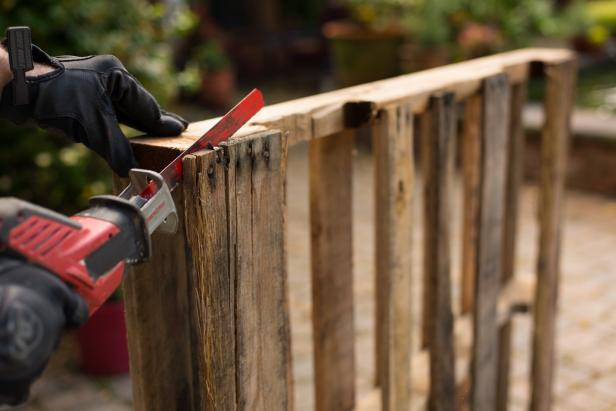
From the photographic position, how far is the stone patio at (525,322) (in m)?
3.80

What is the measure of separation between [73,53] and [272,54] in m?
8.22

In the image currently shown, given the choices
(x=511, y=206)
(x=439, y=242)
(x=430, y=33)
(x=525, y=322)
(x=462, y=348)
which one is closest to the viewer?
(x=439, y=242)

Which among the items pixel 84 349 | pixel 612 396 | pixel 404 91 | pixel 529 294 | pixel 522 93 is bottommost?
pixel 612 396

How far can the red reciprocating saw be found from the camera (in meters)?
1.01

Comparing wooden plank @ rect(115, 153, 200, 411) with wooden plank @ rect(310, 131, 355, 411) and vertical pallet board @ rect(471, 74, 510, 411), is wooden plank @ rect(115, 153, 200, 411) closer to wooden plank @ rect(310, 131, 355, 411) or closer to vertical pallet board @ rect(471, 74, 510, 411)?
wooden plank @ rect(310, 131, 355, 411)

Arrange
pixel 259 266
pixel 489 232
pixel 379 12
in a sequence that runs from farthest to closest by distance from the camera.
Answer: pixel 379 12
pixel 489 232
pixel 259 266

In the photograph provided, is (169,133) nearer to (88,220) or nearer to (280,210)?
(280,210)

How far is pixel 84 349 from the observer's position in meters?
3.86

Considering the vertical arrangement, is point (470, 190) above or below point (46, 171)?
above

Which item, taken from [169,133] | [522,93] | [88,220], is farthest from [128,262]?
[522,93]

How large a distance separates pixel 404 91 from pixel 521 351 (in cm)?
261

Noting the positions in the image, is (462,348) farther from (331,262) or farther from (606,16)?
(606,16)

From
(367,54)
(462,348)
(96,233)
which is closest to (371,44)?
(367,54)

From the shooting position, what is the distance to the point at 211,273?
1.44 metres
